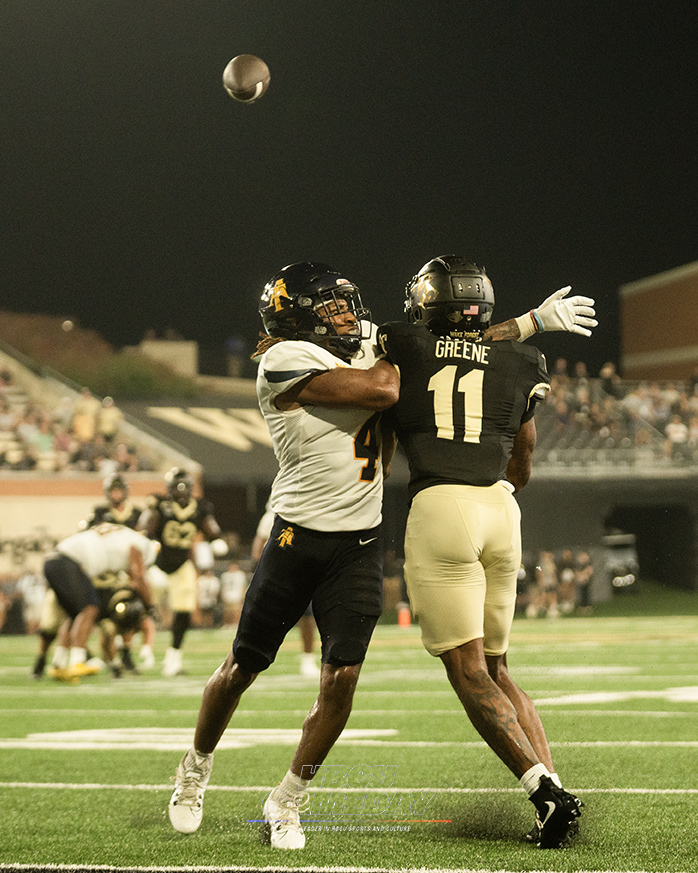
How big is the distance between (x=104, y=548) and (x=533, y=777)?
24.0 feet

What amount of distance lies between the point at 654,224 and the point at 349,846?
26442 mm

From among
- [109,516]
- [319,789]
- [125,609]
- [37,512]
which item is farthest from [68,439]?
[319,789]

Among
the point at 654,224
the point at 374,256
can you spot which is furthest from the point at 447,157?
the point at 654,224

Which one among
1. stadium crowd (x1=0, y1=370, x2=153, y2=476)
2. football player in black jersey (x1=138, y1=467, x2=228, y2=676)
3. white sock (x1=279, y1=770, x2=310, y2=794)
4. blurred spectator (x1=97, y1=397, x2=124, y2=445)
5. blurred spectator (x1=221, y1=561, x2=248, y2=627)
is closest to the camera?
white sock (x1=279, y1=770, x2=310, y2=794)

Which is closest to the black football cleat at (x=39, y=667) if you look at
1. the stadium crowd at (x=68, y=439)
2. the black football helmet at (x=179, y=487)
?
the black football helmet at (x=179, y=487)

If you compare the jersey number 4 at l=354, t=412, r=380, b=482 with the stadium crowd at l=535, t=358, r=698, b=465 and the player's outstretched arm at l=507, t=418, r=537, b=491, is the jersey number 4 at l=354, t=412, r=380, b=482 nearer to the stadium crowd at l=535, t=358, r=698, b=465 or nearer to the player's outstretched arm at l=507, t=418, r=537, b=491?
the player's outstretched arm at l=507, t=418, r=537, b=491

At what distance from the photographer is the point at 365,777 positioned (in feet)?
15.6

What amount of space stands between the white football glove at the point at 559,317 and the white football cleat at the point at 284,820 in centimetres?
169

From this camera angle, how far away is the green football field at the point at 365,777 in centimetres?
333

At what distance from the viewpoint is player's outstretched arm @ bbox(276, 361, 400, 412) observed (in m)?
3.53

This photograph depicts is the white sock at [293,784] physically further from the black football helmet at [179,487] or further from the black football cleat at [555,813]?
the black football helmet at [179,487]

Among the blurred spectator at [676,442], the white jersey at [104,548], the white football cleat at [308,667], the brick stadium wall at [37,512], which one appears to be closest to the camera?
the white football cleat at [308,667]

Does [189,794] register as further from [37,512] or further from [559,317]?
[37,512]

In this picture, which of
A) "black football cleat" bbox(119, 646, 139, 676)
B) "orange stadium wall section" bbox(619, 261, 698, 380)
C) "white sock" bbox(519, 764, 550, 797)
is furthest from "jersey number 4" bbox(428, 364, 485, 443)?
"orange stadium wall section" bbox(619, 261, 698, 380)
